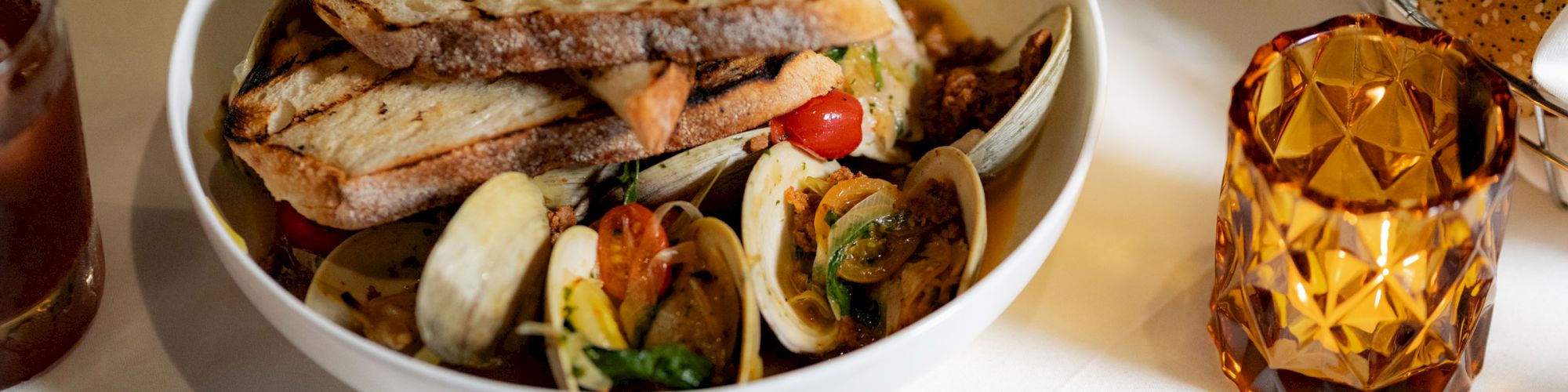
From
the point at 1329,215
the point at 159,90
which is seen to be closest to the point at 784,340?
the point at 1329,215

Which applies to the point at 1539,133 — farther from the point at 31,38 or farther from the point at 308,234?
the point at 31,38

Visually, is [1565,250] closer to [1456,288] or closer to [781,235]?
[1456,288]

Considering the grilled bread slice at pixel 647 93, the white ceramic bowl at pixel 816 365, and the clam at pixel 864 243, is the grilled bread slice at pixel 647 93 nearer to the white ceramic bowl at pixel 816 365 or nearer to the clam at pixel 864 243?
the clam at pixel 864 243

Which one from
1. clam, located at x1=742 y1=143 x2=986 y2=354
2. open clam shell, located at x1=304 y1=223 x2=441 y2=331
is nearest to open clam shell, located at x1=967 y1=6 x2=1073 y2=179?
clam, located at x1=742 y1=143 x2=986 y2=354

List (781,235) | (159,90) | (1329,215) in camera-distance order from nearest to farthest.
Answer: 1. (1329,215)
2. (781,235)
3. (159,90)

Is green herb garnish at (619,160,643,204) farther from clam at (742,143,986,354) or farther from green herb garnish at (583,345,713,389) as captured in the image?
green herb garnish at (583,345,713,389)

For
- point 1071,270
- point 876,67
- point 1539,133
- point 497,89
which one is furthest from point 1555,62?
point 497,89

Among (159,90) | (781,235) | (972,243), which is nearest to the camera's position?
(972,243)
